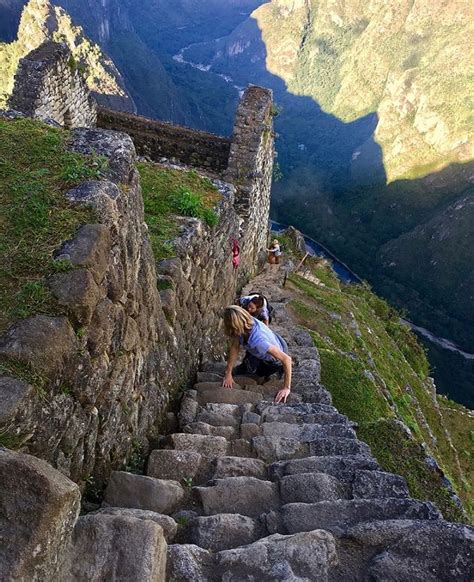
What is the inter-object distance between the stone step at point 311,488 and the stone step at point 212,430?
1408 mm

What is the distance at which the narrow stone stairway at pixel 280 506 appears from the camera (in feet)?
10.5

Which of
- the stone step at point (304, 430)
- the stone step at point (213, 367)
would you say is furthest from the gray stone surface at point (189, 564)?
the stone step at point (213, 367)

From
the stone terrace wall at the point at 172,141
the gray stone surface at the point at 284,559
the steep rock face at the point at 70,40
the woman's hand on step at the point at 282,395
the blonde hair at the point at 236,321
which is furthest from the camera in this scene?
the steep rock face at the point at 70,40

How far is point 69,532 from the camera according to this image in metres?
2.86

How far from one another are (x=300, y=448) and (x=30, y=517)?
3053 mm

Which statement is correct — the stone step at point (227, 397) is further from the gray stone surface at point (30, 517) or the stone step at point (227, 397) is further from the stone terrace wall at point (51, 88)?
the stone terrace wall at point (51, 88)

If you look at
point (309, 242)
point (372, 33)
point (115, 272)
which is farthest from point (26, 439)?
point (372, 33)

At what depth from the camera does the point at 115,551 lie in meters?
2.96

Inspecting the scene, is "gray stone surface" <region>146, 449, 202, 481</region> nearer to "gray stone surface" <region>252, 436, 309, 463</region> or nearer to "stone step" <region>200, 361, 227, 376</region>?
"gray stone surface" <region>252, 436, 309, 463</region>

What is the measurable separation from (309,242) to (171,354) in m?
94.5

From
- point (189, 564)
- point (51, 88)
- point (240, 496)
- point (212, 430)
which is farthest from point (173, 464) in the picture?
point (51, 88)

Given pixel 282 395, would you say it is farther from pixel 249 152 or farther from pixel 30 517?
pixel 249 152

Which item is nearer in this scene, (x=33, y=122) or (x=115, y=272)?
(x=115, y=272)

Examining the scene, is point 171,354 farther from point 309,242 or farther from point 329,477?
point 309,242
